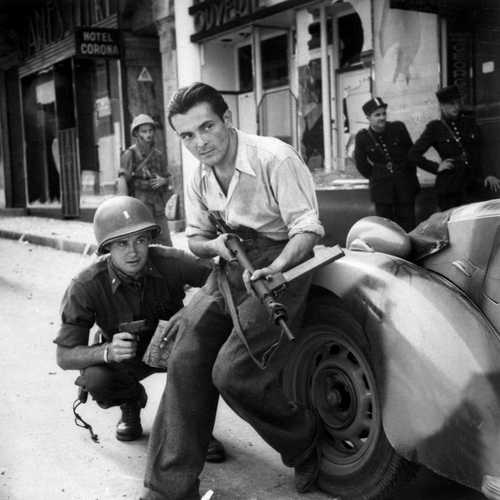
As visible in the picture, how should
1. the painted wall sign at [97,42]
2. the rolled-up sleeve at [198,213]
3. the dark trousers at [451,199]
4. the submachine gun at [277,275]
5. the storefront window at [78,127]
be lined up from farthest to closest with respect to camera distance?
the storefront window at [78,127]
the painted wall sign at [97,42]
the dark trousers at [451,199]
the rolled-up sleeve at [198,213]
the submachine gun at [277,275]

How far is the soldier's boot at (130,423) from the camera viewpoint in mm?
3857

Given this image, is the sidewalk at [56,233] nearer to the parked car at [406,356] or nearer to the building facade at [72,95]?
the building facade at [72,95]

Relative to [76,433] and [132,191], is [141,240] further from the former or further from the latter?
[132,191]

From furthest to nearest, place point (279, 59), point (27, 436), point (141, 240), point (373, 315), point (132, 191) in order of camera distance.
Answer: point (279, 59)
point (132, 191)
point (27, 436)
point (141, 240)
point (373, 315)

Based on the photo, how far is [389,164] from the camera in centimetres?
777

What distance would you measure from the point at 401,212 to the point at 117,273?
15.8 feet

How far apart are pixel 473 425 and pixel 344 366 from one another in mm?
744

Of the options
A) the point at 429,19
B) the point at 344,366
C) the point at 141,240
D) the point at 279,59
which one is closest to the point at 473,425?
the point at 344,366

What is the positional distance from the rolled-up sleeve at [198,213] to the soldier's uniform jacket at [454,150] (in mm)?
4733

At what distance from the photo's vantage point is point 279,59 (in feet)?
37.2

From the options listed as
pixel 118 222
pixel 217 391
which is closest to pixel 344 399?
pixel 217 391

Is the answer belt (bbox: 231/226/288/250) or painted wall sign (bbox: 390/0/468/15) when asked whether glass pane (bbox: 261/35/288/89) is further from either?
belt (bbox: 231/226/288/250)

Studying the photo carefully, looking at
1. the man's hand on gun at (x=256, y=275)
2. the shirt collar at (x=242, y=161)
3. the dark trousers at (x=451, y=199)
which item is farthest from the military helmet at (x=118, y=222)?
the dark trousers at (x=451, y=199)

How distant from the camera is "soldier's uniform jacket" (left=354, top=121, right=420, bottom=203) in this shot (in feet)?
25.5
